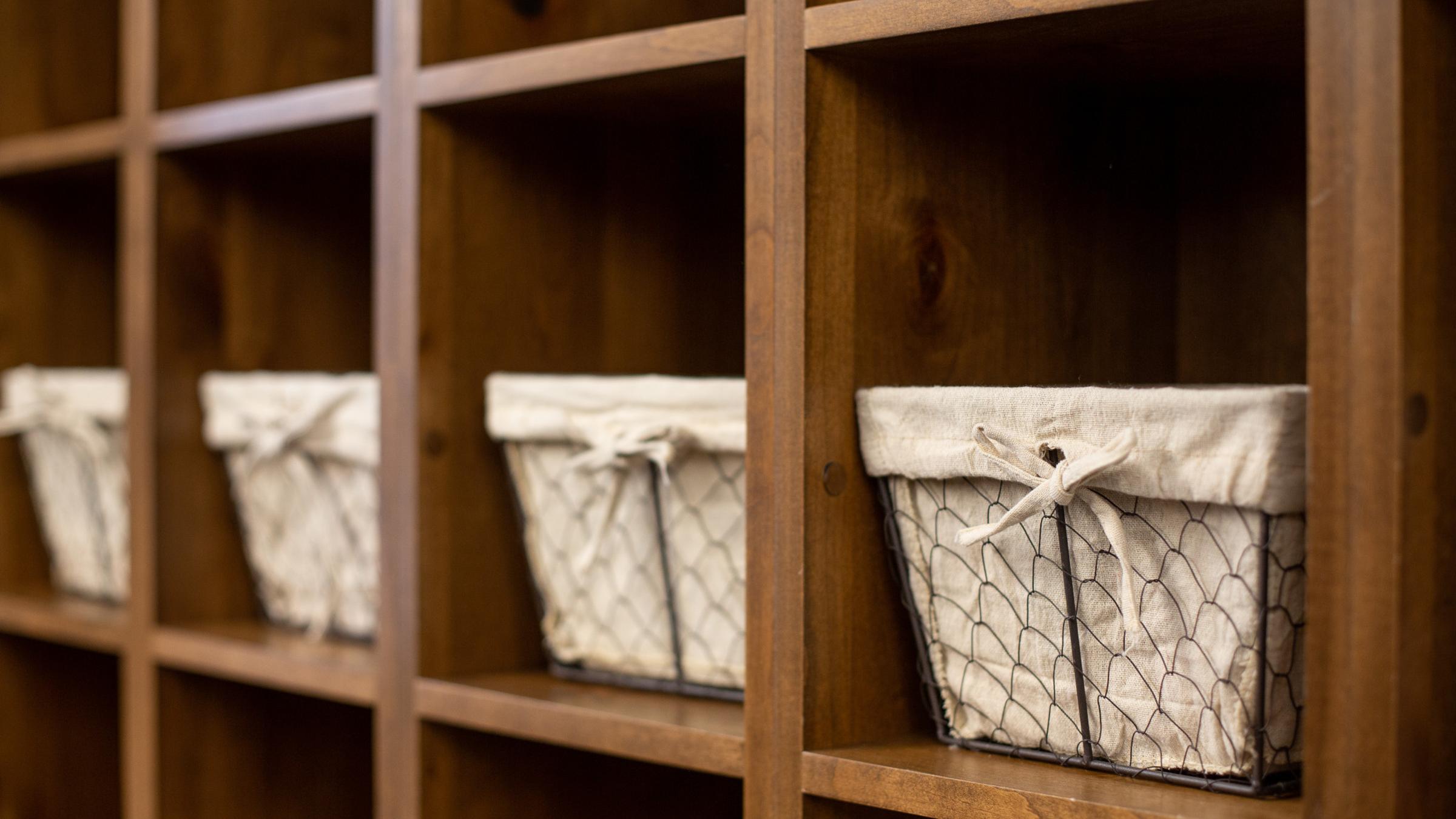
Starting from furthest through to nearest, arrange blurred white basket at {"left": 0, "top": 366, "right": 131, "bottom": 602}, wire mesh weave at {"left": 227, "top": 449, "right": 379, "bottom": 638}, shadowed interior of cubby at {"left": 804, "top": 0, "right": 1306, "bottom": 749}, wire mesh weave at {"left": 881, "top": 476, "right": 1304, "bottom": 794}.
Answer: blurred white basket at {"left": 0, "top": 366, "right": 131, "bottom": 602}
wire mesh weave at {"left": 227, "top": 449, "right": 379, "bottom": 638}
shadowed interior of cubby at {"left": 804, "top": 0, "right": 1306, "bottom": 749}
wire mesh weave at {"left": 881, "top": 476, "right": 1304, "bottom": 794}

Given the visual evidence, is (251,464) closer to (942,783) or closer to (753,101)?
(753,101)

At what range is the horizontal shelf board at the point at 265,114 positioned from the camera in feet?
3.48

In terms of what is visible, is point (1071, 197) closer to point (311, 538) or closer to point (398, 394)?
point (398, 394)

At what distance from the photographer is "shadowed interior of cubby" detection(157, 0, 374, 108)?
1.23 meters

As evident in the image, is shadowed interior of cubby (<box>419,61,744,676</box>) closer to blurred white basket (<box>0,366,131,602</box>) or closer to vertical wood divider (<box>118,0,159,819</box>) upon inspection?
vertical wood divider (<box>118,0,159,819</box>)

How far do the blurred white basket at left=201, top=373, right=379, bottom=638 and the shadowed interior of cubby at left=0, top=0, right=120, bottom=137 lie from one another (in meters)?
0.48

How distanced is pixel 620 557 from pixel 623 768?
242 millimetres

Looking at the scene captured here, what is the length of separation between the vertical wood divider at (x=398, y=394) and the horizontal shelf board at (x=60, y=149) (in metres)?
0.37

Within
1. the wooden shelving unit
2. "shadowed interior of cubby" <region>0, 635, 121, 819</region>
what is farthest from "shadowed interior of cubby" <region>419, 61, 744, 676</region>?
"shadowed interior of cubby" <region>0, 635, 121, 819</region>

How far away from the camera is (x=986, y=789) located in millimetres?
728

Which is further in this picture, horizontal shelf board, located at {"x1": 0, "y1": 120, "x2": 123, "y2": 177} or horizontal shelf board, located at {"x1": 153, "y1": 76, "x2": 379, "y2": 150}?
horizontal shelf board, located at {"x1": 0, "y1": 120, "x2": 123, "y2": 177}

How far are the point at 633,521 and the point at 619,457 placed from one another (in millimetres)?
68

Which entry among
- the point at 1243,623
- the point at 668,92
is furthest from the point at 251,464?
the point at 1243,623

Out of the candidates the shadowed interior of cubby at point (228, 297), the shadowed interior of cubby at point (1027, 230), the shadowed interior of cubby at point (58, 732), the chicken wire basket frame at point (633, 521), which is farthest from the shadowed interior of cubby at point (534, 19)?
the shadowed interior of cubby at point (58, 732)
